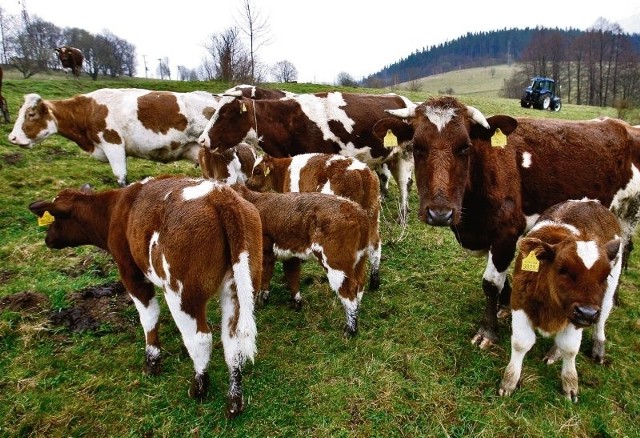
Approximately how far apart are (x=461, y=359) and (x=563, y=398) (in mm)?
950

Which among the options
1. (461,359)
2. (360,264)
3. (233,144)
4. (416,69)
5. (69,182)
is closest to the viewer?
(461,359)

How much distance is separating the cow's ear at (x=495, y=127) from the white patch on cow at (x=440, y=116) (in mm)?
380

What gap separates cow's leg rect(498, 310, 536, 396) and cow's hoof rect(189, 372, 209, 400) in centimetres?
272

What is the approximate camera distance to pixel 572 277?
3.41m

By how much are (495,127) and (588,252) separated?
1490 millimetres

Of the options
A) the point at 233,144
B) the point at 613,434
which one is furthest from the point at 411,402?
the point at 233,144

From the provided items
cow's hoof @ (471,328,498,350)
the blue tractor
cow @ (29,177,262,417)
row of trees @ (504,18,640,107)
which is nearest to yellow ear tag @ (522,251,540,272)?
cow's hoof @ (471,328,498,350)

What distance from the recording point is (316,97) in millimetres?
8266

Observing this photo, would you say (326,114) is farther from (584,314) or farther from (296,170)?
(584,314)

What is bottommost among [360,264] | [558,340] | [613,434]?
[613,434]

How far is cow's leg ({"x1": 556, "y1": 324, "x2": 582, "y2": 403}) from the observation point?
3666mm

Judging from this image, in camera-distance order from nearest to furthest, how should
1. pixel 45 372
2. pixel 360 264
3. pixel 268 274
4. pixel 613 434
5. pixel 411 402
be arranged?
1. pixel 613 434
2. pixel 411 402
3. pixel 45 372
4. pixel 360 264
5. pixel 268 274

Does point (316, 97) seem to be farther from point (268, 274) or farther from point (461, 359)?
point (461, 359)

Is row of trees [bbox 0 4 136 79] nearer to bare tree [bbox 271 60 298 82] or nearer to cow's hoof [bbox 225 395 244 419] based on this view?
bare tree [bbox 271 60 298 82]
